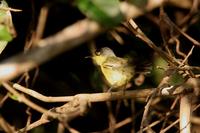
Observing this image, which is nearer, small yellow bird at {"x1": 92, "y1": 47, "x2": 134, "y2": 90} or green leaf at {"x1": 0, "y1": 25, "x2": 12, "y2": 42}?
green leaf at {"x1": 0, "y1": 25, "x2": 12, "y2": 42}

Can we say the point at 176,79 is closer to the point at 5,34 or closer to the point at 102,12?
the point at 5,34

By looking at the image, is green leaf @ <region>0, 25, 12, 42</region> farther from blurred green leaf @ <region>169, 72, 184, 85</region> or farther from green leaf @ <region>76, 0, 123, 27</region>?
blurred green leaf @ <region>169, 72, 184, 85</region>

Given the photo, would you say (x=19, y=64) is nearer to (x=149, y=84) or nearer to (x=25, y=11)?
(x=25, y=11)

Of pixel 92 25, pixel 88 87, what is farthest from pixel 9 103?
pixel 92 25

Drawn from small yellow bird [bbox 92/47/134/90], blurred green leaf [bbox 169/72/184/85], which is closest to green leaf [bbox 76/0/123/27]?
blurred green leaf [bbox 169/72/184/85]

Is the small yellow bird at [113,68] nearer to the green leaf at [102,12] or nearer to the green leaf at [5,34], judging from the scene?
the green leaf at [5,34]

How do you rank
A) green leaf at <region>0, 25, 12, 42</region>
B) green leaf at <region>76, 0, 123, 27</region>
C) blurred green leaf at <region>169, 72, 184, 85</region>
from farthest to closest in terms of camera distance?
blurred green leaf at <region>169, 72, 184, 85</region>
green leaf at <region>0, 25, 12, 42</region>
green leaf at <region>76, 0, 123, 27</region>

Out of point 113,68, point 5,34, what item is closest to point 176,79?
point 5,34
